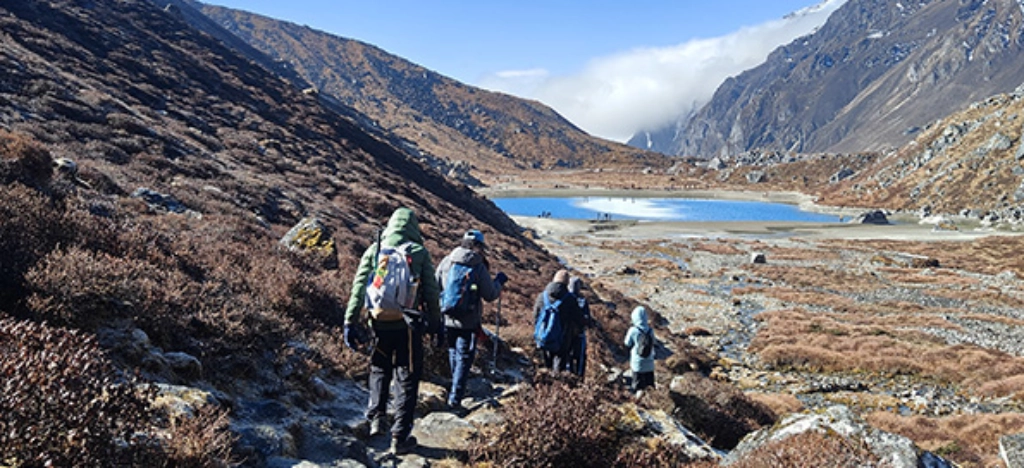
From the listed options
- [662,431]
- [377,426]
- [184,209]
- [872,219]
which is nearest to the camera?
[377,426]

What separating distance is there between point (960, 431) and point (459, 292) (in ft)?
51.9

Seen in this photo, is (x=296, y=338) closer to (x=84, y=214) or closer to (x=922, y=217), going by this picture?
(x=84, y=214)

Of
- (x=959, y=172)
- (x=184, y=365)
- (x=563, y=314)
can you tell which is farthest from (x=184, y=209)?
(x=959, y=172)

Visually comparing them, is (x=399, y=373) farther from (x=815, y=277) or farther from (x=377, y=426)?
(x=815, y=277)

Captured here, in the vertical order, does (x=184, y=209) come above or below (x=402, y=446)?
above

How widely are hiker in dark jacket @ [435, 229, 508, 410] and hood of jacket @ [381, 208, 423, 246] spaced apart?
1.00m

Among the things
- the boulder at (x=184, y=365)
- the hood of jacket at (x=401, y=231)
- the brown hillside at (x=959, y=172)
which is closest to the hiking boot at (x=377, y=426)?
the boulder at (x=184, y=365)

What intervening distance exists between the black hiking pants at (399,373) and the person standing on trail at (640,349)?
5.81 m

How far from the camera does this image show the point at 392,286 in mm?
5184

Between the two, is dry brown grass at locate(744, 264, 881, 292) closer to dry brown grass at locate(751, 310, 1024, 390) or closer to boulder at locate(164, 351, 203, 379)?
dry brown grass at locate(751, 310, 1024, 390)

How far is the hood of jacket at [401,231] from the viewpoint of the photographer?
5395 millimetres

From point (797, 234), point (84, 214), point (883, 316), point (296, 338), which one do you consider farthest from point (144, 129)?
point (797, 234)

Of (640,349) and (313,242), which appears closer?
(640,349)

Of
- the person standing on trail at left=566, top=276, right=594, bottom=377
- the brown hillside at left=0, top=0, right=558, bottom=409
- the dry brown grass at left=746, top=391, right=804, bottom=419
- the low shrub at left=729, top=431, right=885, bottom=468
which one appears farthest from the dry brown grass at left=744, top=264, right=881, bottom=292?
the low shrub at left=729, top=431, right=885, bottom=468
